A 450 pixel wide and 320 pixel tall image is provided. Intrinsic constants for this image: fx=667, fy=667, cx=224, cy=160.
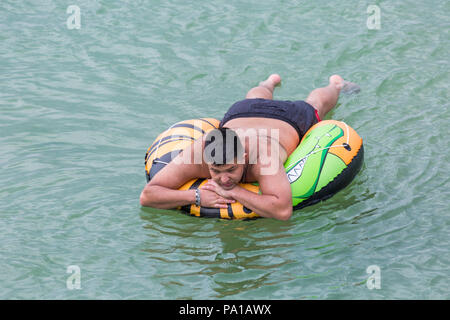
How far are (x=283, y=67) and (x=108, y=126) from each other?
2633 millimetres

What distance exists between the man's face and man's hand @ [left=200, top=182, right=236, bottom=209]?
0.42ft

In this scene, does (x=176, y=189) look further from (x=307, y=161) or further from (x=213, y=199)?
(x=307, y=161)

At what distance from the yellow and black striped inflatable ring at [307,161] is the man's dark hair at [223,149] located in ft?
1.65

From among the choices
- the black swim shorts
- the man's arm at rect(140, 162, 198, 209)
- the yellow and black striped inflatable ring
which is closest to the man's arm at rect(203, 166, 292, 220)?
the yellow and black striped inflatable ring

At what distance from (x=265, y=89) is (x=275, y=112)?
4.34ft

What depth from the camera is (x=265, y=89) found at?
766 centimetres

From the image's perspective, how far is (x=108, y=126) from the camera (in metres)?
7.52

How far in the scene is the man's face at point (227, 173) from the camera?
531cm

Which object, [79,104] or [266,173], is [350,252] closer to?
[266,173]

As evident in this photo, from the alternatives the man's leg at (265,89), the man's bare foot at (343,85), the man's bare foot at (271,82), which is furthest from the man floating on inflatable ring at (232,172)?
the man's bare foot at (343,85)

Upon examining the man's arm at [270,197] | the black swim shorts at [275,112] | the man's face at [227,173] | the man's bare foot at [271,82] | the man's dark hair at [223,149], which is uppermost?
the man's bare foot at [271,82]

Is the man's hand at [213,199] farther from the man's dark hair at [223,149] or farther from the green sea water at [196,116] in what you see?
the man's dark hair at [223,149]

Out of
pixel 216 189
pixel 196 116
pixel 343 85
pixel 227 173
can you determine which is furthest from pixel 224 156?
pixel 343 85
